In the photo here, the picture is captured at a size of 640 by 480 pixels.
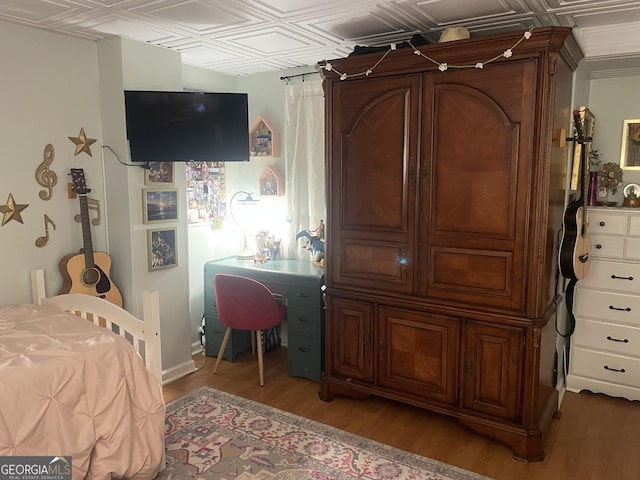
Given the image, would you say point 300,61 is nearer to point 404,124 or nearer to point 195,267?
point 404,124

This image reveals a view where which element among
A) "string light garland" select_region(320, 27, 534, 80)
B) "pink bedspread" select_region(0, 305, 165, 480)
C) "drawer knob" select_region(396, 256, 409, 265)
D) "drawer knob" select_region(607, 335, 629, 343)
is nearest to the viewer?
"pink bedspread" select_region(0, 305, 165, 480)

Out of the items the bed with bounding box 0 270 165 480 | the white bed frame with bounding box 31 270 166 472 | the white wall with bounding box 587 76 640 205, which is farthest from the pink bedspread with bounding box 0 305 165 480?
the white wall with bounding box 587 76 640 205

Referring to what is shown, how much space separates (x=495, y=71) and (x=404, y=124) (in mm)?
547

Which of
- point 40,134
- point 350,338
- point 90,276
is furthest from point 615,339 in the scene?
point 40,134

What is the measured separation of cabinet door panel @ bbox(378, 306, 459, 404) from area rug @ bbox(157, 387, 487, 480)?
1.35ft

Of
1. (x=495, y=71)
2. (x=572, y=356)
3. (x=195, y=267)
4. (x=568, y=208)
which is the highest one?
(x=495, y=71)

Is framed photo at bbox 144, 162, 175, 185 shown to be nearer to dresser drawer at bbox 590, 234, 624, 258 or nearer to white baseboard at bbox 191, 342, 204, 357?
white baseboard at bbox 191, 342, 204, 357

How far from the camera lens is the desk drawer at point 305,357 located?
3.48 metres

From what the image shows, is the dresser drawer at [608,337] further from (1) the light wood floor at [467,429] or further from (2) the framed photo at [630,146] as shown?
(2) the framed photo at [630,146]

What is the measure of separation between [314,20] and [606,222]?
225 cm

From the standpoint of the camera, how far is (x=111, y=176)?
3.27m

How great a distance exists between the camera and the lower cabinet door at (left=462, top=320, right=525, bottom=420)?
8.51ft

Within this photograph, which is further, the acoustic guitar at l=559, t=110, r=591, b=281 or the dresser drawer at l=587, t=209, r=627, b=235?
the dresser drawer at l=587, t=209, r=627, b=235

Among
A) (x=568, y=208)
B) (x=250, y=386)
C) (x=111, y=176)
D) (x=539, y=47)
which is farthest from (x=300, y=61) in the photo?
(x=250, y=386)
